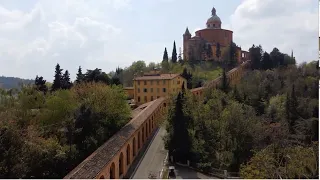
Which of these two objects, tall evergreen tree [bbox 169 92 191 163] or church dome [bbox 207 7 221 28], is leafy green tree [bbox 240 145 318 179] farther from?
church dome [bbox 207 7 221 28]

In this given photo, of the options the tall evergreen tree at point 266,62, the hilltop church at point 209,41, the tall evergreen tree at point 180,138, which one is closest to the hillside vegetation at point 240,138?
the tall evergreen tree at point 180,138

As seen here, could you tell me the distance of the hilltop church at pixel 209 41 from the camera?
2611 inches

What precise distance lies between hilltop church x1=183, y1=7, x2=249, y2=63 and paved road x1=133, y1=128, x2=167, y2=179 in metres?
41.2

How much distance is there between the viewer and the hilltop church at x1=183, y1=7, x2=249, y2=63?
218 ft

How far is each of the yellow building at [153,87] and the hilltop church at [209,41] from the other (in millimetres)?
20283

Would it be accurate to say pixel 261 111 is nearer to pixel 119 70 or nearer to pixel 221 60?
pixel 221 60

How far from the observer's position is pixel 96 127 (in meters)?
21.0

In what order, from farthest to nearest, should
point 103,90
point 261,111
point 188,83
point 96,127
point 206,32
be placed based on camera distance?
→ point 206,32 → point 188,83 → point 261,111 → point 103,90 → point 96,127

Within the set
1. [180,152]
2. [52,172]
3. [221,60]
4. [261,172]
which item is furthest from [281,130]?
[221,60]

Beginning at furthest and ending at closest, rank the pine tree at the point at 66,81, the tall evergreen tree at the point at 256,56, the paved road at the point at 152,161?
the tall evergreen tree at the point at 256,56
the pine tree at the point at 66,81
the paved road at the point at 152,161

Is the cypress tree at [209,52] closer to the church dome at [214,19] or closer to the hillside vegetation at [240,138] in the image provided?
the church dome at [214,19]

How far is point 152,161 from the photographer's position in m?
22.2

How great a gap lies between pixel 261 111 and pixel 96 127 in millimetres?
25773

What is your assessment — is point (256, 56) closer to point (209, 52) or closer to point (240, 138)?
point (209, 52)
